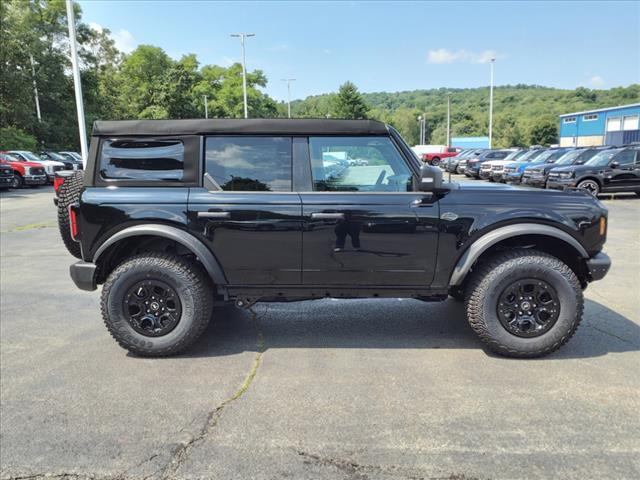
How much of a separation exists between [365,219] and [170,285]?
64.3 inches

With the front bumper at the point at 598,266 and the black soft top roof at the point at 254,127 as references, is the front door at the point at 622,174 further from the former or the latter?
the black soft top roof at the point at 254,127

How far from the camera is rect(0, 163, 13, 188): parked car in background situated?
21.6 metres

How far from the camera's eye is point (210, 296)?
4.07m

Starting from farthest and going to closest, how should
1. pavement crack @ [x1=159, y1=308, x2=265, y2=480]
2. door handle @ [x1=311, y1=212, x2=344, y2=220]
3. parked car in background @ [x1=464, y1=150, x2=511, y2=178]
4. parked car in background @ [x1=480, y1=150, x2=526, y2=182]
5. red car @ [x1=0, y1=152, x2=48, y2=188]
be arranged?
parked car in background @ [x1=464, y1=150, x2=511, y2=178], parked car in background @ [x1=480, y1=150, x2=526, y2=182], red car @ [x1=0, y1=152, x2=48, y2=188], door handle @ [x1=311, y1=212, x2=344, y2=220], pavement crack @ [x1=159, y1=308, x2=265, y2=480]

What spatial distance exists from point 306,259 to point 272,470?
1.67 m

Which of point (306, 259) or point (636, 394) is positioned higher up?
point (306, 259)

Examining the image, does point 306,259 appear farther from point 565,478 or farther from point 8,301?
point 8,301

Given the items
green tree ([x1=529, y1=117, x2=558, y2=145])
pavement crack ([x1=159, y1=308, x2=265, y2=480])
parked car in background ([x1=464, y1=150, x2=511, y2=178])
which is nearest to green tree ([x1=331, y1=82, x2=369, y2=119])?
parked car in background ([x1=464, y1=150, x2=511, y2=178])

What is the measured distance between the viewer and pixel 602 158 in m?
16.0

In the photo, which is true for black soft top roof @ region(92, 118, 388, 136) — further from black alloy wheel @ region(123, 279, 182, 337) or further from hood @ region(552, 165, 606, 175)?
hood @ region(552, 165, 606, 175)

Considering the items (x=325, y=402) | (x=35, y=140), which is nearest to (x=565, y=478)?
(x=325, y=402)

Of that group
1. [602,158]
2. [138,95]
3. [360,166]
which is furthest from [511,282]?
[138,95]

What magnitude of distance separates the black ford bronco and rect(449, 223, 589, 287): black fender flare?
0.01 meters

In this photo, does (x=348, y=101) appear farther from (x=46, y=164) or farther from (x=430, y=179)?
(x=430, y=179)
